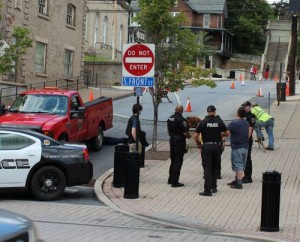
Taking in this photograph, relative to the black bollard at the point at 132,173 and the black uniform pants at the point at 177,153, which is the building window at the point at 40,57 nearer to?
the black uniform pants at the point at 177,153

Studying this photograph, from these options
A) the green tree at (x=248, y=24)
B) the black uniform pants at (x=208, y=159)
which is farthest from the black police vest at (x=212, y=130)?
the green tree at (x=248, y=24)

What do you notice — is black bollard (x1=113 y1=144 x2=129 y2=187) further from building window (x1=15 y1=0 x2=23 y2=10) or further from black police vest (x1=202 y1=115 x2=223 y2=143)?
building window (x1=15 y1=0 x2=23 y2=10)

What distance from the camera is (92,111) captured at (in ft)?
61.6

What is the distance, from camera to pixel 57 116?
16391mm

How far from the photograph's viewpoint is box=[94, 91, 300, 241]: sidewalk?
34.5ft

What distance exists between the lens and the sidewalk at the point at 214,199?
10508mm

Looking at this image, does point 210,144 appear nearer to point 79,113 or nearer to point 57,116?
point 57,116

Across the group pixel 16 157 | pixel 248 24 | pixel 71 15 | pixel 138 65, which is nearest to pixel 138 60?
pixel 138 65

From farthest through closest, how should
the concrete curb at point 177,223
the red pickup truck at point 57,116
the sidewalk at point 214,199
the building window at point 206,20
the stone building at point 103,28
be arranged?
the building window at point 206,20 → the stone building at point 103,28 → the red pickup truck at point 57,116 → the sidewalk at point 214,199 → the concrete curb at point 177,223

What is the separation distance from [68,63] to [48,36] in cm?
350

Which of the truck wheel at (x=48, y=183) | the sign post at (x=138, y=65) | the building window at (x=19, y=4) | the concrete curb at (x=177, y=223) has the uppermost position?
the building window at (x=19, y=4)

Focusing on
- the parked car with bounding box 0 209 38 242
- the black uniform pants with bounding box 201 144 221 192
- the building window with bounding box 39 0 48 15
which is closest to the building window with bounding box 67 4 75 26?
the building window with bounding box 39 0 48 15

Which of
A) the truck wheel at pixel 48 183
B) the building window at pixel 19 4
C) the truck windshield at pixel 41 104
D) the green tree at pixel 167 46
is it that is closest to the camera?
the truck wheel at pixel 48 183

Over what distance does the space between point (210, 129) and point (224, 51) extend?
8110 cm
